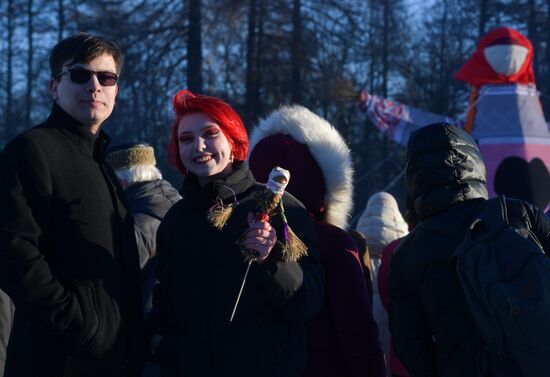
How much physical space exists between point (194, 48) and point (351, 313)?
11036 mm

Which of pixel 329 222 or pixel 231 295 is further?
pixel 329 222

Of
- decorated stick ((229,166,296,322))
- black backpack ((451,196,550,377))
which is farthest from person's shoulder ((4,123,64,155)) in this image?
black backpack ((451,196,550,377))

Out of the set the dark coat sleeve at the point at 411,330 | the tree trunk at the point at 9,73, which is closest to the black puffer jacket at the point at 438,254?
the dark coat sleeve at the point at 411,330

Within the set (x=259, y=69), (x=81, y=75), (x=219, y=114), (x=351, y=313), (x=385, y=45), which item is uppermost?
(x=385, y=45)

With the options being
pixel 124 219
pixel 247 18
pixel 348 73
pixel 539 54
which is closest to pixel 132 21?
pixel 247 18

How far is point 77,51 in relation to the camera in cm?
232

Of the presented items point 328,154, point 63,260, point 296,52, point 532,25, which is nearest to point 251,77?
point 296,52

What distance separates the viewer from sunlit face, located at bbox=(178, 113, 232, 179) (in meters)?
2.35

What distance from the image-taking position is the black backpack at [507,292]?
1876 mm

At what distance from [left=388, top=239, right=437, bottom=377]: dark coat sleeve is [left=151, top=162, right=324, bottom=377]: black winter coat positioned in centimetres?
30

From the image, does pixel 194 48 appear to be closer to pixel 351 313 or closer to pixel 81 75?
pixel 81 75

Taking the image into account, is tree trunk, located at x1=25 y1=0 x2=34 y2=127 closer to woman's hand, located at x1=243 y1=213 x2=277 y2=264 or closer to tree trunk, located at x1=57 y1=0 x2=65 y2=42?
tree trunk, located at x1=57 y1=0 x2=65 y2=42

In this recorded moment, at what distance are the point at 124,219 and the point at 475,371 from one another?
1321mm

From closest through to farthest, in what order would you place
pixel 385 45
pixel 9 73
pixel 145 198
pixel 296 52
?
pixel 145 198
pixel 296 52
pixel 385 45
pixel 9 73
